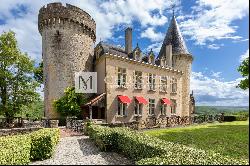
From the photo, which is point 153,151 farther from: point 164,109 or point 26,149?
point 164,109

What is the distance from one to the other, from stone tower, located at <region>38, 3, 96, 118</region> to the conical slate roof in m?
14.1

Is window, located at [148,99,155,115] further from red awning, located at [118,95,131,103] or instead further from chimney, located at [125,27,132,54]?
chimney, located at [125,27,132,54]

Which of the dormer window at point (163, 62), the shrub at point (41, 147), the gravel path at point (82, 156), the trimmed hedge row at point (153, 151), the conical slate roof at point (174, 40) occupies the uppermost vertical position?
the conical slate roof at point (174, 40)

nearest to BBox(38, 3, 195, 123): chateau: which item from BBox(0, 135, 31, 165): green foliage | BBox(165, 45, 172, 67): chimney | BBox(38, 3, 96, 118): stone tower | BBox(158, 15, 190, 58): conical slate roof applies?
BBox(38, 3, 96, 118): stone tower

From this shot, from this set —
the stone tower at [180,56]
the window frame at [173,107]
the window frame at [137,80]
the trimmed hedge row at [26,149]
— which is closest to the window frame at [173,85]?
the window frame at [173,107]

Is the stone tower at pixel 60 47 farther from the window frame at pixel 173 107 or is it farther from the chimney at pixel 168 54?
the window frame at pixel 173 107

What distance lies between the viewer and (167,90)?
108 feet

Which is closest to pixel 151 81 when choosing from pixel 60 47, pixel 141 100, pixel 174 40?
pixel 141 100

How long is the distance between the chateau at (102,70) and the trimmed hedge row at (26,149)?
13.4m

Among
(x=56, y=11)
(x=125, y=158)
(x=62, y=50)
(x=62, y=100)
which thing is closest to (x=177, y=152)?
(x=125, y=158)

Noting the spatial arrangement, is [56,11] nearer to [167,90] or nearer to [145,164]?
[167,90]

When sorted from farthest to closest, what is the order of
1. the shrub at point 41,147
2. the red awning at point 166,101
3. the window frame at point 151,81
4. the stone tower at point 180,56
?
the stone tower at point 180,56 < the red awning at point 166,101 < the window frame at point 151,81 < the shrub at point 41,147

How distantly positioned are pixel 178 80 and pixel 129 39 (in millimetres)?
9622

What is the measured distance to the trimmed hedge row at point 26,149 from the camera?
10344 mm
